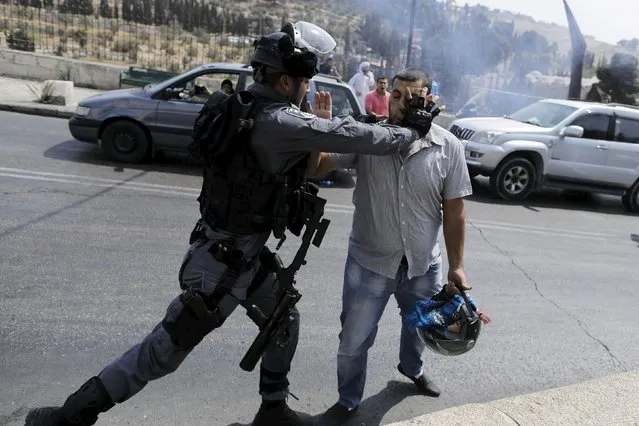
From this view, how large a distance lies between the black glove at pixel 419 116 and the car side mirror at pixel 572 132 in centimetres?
827

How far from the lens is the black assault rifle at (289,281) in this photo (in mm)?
2932

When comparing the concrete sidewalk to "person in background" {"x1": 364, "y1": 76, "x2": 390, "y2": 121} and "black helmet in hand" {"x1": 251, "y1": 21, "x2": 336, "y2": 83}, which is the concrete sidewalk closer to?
"person in background" {"x1": 364, "y1": 76, "x2": 390, "y2": 121}

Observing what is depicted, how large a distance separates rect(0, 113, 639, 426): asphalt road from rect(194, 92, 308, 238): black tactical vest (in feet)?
3.81

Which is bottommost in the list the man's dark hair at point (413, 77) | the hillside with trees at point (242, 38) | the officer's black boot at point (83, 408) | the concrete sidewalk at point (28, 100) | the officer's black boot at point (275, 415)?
the officer's black boot at point (275, 415)

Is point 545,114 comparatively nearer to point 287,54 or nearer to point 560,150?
point 560,150

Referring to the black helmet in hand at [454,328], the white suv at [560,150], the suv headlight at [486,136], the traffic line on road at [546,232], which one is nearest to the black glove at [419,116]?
the black helmet in hand at [454,328]

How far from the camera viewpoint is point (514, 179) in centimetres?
1041

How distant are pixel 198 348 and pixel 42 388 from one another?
0.95 meters

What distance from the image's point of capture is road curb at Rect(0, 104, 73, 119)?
39.9ft

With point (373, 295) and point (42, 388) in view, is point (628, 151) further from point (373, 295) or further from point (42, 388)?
point (42, 388)

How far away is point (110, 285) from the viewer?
4824mm

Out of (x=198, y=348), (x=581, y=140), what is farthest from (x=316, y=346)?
(x=581, y=140)

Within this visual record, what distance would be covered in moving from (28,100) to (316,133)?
475 inches

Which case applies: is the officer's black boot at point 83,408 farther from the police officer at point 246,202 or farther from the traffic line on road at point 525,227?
the traffic line on road at point 525,227
